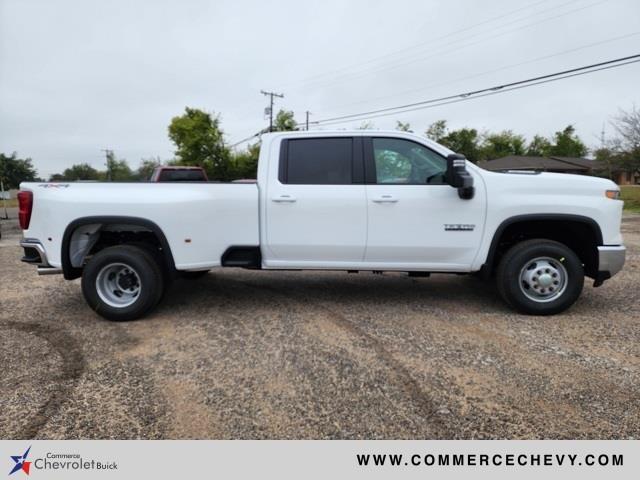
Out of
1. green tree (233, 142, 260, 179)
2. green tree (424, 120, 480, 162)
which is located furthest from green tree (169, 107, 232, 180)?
green tree (424, 120, 480, 162)

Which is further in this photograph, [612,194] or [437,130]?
[437,130]

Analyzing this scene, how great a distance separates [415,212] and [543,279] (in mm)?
1488

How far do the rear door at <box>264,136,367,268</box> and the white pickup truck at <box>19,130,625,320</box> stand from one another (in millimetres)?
11

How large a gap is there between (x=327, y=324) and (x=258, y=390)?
142cm

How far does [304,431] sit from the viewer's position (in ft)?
8.26

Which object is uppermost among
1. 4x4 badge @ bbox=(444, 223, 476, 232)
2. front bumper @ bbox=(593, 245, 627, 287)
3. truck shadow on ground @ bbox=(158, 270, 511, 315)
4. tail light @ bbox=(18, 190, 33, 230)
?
tail light @ bbox=(18, 190, 33, 230)

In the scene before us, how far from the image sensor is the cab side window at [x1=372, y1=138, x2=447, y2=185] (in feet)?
14.3

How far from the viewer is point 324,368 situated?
3.33 meters

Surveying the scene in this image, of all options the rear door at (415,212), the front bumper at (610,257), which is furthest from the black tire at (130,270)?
the front bumper at (610,257)

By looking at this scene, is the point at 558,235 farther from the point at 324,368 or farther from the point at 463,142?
the point at 463,142

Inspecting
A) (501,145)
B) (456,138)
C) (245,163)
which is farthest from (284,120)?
(501,145)

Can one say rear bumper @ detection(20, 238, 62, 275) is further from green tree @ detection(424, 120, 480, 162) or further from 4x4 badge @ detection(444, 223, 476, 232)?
green tree @ detection(424, 120, 480, 162)

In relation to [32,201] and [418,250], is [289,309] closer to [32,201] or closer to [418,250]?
[418,250]
